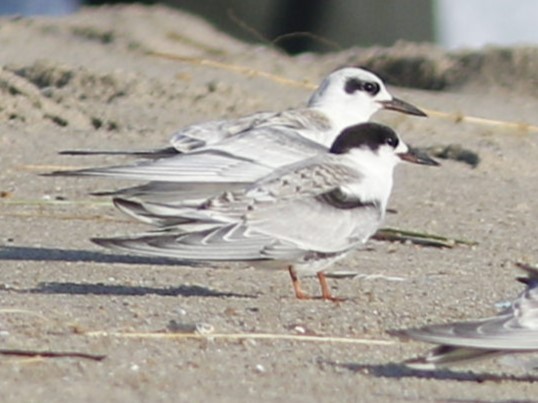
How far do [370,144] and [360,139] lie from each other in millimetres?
37

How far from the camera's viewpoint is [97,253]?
21.1ft

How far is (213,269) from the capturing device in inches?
249

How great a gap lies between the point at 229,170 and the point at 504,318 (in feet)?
6.95

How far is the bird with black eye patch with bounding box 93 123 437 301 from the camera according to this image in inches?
223

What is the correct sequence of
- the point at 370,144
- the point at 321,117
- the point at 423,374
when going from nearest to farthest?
the point at 423,374 → the point at 370,144 → the point at 321,117

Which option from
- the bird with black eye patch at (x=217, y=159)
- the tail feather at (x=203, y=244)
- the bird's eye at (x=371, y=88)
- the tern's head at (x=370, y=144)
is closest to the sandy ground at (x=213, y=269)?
the tail feather at (x=203, y=244)

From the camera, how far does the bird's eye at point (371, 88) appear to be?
24.2ft

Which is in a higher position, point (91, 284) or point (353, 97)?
point (353, 97)

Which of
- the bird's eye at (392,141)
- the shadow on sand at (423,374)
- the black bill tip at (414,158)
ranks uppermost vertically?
the bird's eye at (392,141)

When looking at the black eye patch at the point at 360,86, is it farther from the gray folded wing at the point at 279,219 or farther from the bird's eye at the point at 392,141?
the gray folded wing at the point at 279,219

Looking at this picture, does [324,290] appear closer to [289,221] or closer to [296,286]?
[296,286]

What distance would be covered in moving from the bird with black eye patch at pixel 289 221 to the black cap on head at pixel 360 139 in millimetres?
104

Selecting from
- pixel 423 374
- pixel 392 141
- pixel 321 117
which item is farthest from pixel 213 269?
pixel 423 374

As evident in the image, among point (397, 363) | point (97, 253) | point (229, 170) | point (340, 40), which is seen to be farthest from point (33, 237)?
point (340, 40)
